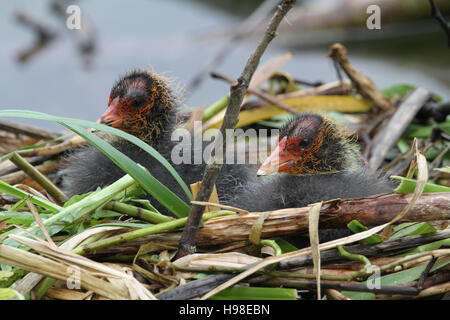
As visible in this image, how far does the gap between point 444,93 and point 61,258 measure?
13.6 feet

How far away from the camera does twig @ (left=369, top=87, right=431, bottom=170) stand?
236cm

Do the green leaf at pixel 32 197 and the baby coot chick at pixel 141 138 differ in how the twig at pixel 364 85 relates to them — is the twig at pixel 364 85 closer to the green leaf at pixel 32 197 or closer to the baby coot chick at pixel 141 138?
the baby coot chick at pixel 141 138

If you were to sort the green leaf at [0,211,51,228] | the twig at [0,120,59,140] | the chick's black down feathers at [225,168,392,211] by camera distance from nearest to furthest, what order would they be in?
the green leaf at [0,211,51,228] < the chick's black down feathers at [225,168,392,211] < the twig at [0,120,59,140]

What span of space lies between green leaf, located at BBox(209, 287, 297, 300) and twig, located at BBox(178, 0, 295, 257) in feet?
0.55

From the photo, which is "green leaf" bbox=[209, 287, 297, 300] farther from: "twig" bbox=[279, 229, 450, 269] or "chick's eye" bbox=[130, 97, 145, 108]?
"chick's eye" bbox=[130, 97, 145, 108]

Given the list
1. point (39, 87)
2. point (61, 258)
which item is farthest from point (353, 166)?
point (39, 87)

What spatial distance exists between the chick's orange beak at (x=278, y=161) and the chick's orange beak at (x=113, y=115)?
57cm

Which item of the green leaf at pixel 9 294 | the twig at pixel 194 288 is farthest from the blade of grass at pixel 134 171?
the green leaf at pixel 9 294

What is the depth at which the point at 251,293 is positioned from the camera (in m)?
1.26

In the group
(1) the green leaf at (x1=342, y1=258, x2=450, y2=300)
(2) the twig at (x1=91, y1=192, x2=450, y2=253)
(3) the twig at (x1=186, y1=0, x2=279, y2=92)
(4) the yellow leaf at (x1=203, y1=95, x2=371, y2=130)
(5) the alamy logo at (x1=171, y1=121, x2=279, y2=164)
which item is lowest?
(1) the green leaf at (x1=342, y1=258, x2=450, y2=300)

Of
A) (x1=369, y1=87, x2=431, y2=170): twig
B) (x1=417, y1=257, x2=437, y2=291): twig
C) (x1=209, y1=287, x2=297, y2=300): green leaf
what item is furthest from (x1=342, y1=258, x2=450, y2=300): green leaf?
(x1=369, y1=87, x2=431, y2=170): twig

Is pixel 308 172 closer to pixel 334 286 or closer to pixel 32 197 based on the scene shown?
pixel 334 286

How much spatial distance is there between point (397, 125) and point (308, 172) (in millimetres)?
790

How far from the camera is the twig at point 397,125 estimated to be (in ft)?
7.73
